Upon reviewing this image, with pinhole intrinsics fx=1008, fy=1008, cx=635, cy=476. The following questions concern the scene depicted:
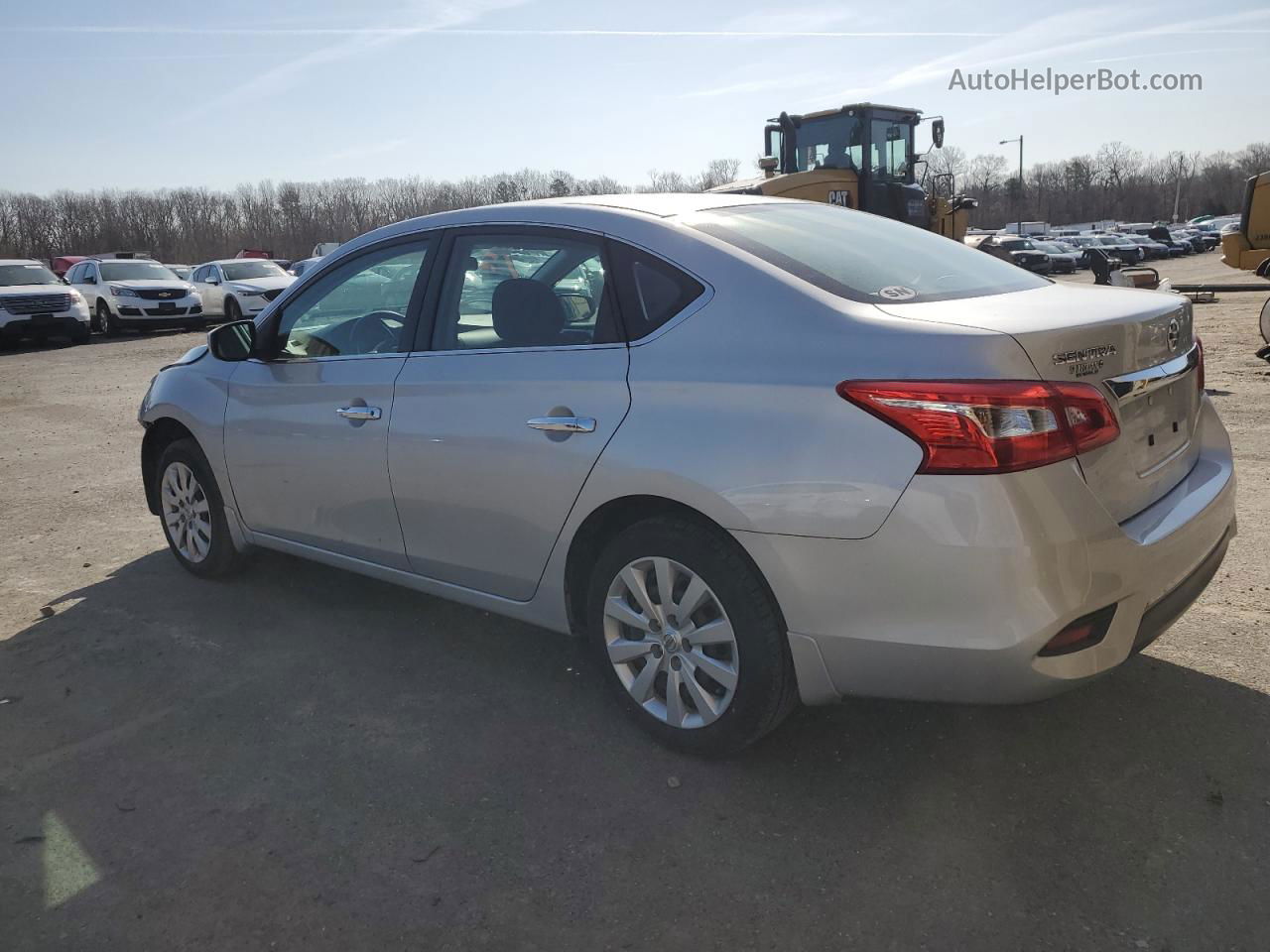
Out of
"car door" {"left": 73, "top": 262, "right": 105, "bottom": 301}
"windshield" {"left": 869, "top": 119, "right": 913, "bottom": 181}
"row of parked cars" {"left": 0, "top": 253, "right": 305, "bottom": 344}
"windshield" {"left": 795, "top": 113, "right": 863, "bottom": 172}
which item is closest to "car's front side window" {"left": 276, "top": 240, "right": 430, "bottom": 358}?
"windshield" {"left": 795, "top": 113, "right": 863, "bottom": 172}

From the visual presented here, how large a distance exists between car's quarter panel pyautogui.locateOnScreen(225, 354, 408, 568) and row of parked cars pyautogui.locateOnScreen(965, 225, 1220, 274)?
98.4 ft

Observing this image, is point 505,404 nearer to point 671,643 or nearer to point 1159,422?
point 671,643

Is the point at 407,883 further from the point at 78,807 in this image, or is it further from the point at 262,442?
the point at 262,442

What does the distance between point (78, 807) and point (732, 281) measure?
2.50m

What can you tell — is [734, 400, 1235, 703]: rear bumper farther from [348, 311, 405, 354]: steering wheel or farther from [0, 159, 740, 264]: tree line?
[0, 159, 740, 264]: tree line

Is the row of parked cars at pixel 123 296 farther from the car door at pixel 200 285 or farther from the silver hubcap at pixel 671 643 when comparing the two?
the silver hubcap at pixel 671 643

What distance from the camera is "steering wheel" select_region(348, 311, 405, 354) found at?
3.88m

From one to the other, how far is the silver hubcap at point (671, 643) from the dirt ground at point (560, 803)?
0.69ft

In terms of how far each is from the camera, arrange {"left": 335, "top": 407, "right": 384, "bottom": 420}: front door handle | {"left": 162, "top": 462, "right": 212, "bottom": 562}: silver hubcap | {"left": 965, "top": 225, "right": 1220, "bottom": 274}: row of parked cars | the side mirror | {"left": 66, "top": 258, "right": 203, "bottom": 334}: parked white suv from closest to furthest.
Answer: {"left": 335, "top": 407, "right": 384, "bottom": 420}: front door handle
the side mirror
{"left": 162, "top": 462, "right": 212, "bottom": 562}: silver hubcap
{"left": 66, "top": 258, "right": 203, "bottom": 334}: parked white suv
{"left": 965, "top": 225, "right": 1220, "bottom": 274}: row of parked cars

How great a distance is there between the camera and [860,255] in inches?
129

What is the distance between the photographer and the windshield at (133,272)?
23625 millimetres

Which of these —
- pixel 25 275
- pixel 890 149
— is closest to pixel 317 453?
pixel 890 149

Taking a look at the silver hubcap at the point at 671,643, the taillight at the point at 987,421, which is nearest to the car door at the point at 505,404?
the silver hubcap at the point at 671,643

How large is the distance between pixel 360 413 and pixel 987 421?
2.36 m
